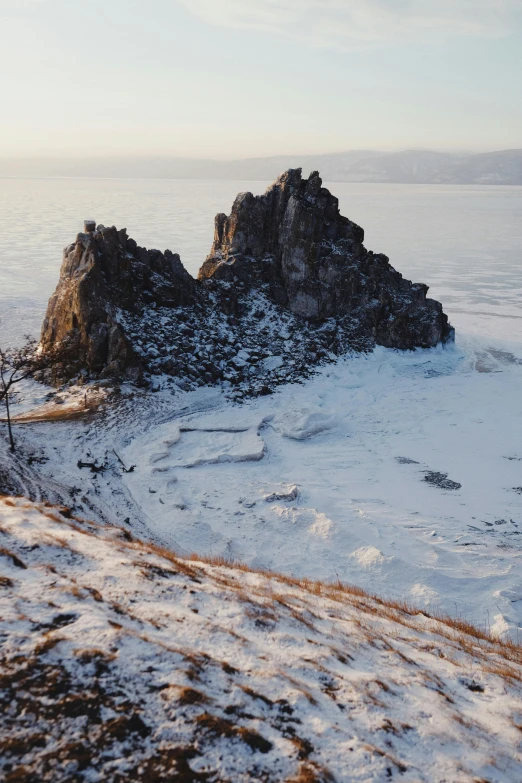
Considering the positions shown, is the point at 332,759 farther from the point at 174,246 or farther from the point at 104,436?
the point at 174,246

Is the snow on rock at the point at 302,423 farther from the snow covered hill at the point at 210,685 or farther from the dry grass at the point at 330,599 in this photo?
the snow covered hill at the point at 210,685

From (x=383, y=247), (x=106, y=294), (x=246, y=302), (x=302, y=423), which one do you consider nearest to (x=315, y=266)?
(x=246, y=302)

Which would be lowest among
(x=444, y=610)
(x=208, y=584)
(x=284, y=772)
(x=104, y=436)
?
(x=444, y=610)


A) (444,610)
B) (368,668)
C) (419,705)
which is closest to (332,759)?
(419,705)

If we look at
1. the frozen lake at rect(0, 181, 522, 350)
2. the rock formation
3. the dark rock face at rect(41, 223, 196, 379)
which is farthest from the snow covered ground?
the frozen lake at rect(0, 181, 522, 350)

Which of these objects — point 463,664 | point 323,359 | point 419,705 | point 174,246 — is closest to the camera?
point 419,705

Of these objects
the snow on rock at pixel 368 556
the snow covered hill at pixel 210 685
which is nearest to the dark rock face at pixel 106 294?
the snow on rock at pixel 368 556
